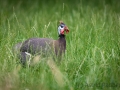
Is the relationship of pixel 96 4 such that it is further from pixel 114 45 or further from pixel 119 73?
pixel 119 73

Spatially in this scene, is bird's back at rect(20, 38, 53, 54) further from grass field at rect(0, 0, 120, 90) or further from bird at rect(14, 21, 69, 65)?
grass field at rect(0, 0, 120, 90)

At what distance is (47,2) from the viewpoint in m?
12.3

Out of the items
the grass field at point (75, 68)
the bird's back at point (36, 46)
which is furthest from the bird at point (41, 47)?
the grass field at point (75, 68)

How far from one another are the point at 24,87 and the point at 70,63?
2.98 ft

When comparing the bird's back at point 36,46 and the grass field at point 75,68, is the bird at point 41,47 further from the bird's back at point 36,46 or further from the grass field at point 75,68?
the grass field at point 75,68

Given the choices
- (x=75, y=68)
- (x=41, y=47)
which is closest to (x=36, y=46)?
(x=41, y=47)

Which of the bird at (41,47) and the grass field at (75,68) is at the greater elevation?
the bird at (41,47)

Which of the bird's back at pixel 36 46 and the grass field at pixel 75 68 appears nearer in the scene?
the grass field at pixel 75 68

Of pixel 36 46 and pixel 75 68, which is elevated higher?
pixel 36 46

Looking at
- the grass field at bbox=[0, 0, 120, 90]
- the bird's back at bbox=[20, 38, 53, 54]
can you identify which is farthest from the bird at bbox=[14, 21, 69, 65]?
the grass field at bbox=[0, 0, 120, 90]

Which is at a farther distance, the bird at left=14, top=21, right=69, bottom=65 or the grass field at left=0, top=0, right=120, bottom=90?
the bird at left=14, top=21, right=69, bottom=65

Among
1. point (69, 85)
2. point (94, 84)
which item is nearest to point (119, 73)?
point (94, 84)

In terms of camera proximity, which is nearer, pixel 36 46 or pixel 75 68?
pixel 75 68

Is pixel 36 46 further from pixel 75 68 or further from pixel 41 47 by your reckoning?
pixel 75 68
